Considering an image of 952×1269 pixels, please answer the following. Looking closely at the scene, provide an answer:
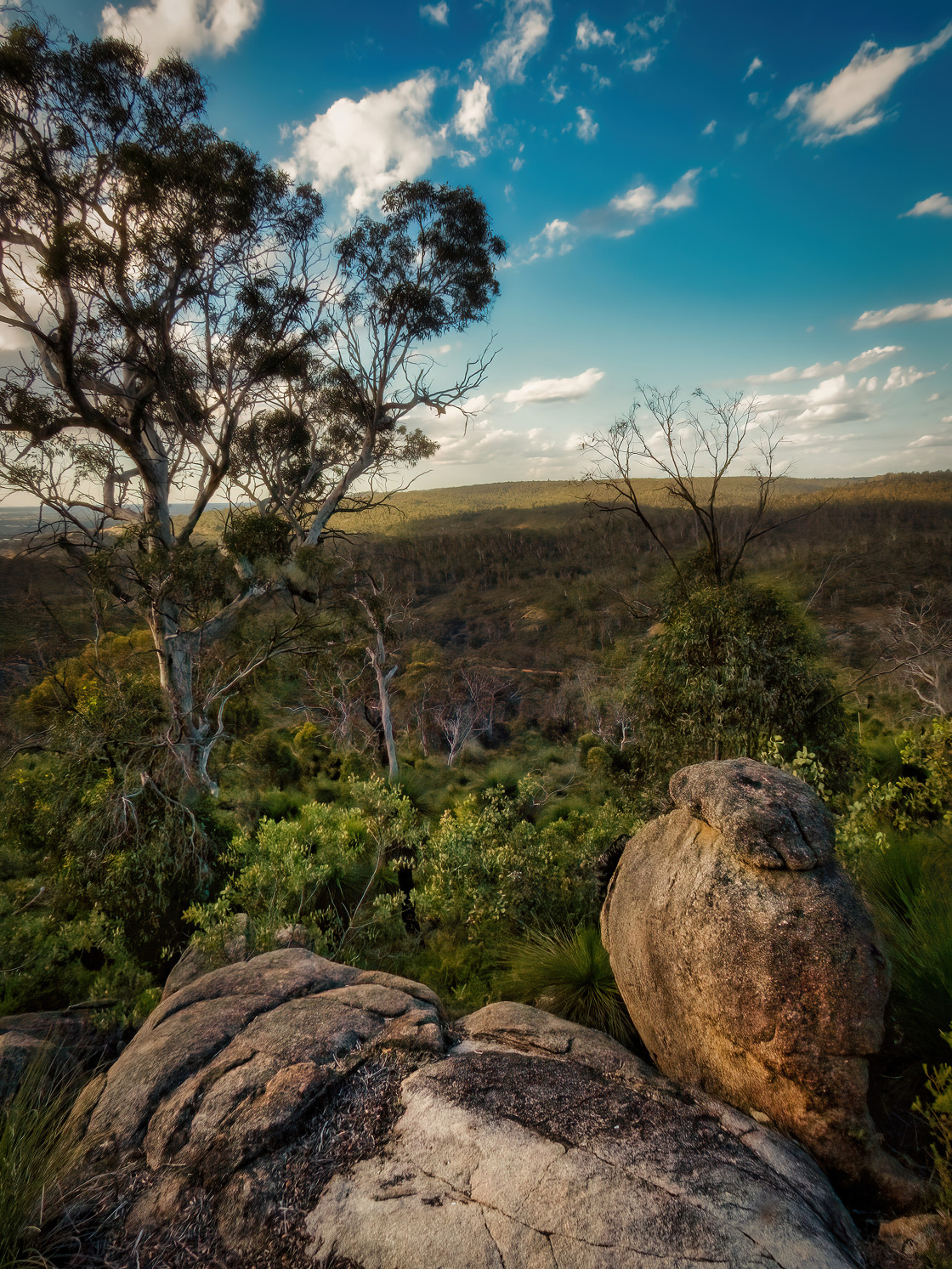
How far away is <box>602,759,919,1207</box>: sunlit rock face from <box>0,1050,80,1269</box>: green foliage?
3590 mm

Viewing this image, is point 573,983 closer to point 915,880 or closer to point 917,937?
point 917,937

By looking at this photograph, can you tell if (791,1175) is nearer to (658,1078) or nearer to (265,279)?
(658,1078)

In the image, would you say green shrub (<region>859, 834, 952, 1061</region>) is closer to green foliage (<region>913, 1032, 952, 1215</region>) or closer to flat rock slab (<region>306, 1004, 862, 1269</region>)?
green foliage (<region>913, 1032, 952, 1215</region>)

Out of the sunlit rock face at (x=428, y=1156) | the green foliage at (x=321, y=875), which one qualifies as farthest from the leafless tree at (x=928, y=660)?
the sunlit rock face at (x=428, y=1156)

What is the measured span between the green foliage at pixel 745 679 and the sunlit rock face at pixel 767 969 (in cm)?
420

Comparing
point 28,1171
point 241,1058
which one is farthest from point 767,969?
point 28,1171

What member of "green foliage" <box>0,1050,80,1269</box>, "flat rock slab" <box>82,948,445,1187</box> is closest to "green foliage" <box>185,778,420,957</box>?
"flat rock slab" <box>82,948,445,1187</box>

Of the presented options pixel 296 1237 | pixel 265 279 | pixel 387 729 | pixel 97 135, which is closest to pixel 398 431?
pixel 265 279

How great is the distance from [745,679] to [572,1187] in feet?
21.6

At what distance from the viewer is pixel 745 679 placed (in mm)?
7848

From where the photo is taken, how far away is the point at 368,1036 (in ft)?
12.7

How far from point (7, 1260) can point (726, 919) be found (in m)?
3.99

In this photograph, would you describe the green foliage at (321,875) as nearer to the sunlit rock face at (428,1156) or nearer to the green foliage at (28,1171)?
the green foliage at (28,1171)

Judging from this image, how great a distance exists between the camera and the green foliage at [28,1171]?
2602 mm
